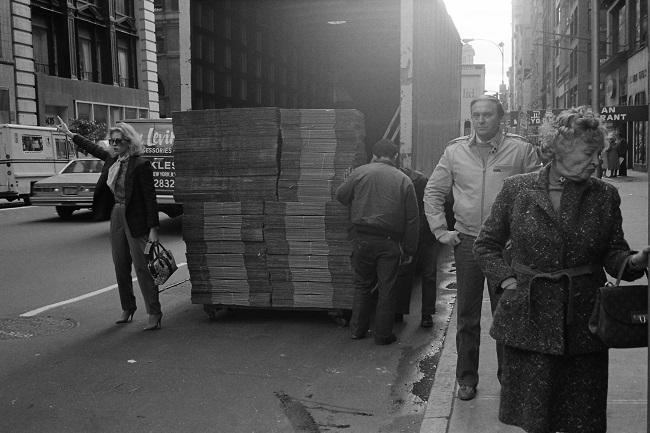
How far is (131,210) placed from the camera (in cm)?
743

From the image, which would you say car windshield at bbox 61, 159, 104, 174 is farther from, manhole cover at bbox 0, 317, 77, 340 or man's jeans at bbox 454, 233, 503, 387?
man's jeans at bbox 454, 233, 503, 387

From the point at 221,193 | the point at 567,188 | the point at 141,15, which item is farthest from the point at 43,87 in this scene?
the point at 567,188

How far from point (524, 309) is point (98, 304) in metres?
6.40

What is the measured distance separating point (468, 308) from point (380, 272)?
1.97 m

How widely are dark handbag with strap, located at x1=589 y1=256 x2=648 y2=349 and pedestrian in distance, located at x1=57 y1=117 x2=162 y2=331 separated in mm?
5023

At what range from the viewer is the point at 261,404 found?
5359 mm

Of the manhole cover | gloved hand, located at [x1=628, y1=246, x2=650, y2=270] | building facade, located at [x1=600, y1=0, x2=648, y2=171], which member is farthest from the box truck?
building facade, located at [x1=600, y1=0, x2=648, y2=171]

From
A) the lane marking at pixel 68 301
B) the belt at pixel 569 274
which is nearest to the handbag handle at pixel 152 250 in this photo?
the lane marking at pixel 68 301

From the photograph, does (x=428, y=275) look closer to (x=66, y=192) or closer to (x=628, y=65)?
(x=66, y=192)

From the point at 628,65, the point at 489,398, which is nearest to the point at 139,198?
the point at 489,398

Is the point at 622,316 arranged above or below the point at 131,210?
below

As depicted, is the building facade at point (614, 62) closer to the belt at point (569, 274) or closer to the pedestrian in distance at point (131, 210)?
the pedestrian in distance at point (131, 210)

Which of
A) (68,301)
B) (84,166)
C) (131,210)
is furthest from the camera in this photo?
(84,166)

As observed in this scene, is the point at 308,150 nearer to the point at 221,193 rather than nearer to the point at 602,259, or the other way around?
the point at 221,193
